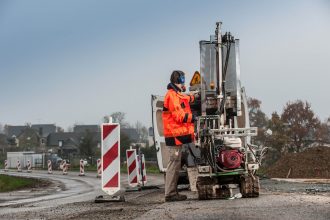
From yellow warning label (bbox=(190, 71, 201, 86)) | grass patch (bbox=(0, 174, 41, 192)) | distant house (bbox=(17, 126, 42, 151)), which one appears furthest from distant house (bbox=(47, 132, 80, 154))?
yellow warning label (bbox=(190, 71, 201, 86))

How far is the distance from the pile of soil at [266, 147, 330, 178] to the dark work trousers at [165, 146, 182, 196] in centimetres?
1622

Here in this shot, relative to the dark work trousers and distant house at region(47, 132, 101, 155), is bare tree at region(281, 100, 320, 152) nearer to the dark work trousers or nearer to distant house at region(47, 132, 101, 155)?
the dark work trousers

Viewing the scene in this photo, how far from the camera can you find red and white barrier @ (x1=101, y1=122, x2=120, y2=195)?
11031 millimetres

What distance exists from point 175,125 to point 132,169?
8.47 m

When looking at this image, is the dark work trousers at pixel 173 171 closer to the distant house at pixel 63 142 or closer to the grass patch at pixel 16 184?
the grass patch at pixel 16 184

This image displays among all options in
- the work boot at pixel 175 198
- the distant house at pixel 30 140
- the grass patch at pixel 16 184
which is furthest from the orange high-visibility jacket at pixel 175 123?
the distant house at pixel 30 140

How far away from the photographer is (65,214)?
27.6 ft

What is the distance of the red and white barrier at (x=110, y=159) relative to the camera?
11.0 meters

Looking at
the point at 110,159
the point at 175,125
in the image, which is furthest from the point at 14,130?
the point at 175,125

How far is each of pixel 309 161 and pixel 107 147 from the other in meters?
17.4

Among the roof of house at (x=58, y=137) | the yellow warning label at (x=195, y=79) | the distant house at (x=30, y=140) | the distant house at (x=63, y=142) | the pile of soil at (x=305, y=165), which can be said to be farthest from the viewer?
the roof of house at (x=58, y=137)

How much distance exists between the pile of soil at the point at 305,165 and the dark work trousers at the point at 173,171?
1622 centimetres

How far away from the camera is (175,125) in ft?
31.8

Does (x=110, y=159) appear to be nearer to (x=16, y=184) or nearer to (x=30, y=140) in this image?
(x=16, y=184)
